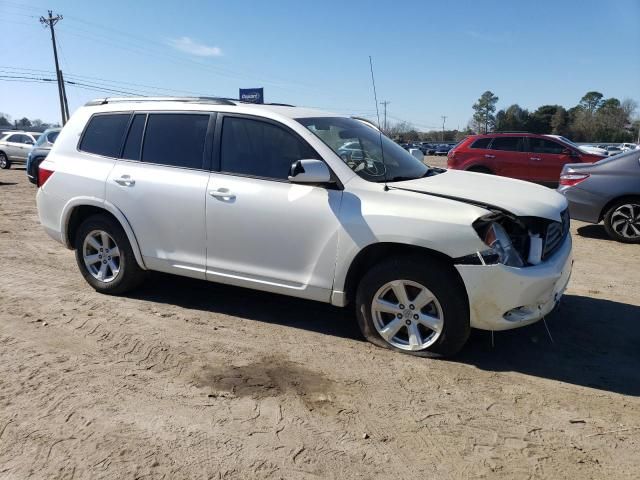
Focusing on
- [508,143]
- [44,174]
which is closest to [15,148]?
[508,143]

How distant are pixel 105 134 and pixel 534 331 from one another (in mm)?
4423

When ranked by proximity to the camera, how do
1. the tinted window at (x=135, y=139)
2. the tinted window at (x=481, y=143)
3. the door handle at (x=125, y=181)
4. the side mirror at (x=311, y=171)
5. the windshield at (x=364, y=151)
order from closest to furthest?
the side mirror at (x=311, y=171) → the windshield at (x=364, y=151) → the door handle at (x=125, y=181) → the tinted window at (x=135, y=139) → the tinted window at (x=481, y=143)

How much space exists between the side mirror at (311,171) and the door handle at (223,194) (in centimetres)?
68

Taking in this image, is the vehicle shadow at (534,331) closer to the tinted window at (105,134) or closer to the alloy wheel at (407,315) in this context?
the alloy wheel at (407,315)

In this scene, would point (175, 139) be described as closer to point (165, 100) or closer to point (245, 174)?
point (165, 100)

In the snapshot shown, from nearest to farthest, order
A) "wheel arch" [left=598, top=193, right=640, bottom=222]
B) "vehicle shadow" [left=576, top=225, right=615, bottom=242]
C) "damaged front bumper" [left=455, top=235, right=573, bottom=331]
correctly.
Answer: "damaged front bumper" [left=455, top=235, right=573, bottom=331] → "wheel arch" [left=598, top=193, right=640, bottom=222] → "vehicle shadow" [left=576, top=225, right=615, bottom=242]

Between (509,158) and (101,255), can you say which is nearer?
(101,255)

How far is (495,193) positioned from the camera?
4.15 meters

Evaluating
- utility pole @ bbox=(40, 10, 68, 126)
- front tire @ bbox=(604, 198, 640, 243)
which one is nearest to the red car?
front tire @ bbox=(604, 198, 640, 243)

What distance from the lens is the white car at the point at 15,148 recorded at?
22.4 metres

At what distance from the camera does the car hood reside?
3.88 metres

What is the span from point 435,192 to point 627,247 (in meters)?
5.34

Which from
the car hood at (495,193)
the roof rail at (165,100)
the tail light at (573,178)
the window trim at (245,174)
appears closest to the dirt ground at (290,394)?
the car hood at (495,193)

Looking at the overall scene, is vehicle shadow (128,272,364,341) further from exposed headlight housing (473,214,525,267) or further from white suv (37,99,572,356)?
exposed headlight housing (473,214,525,267)
